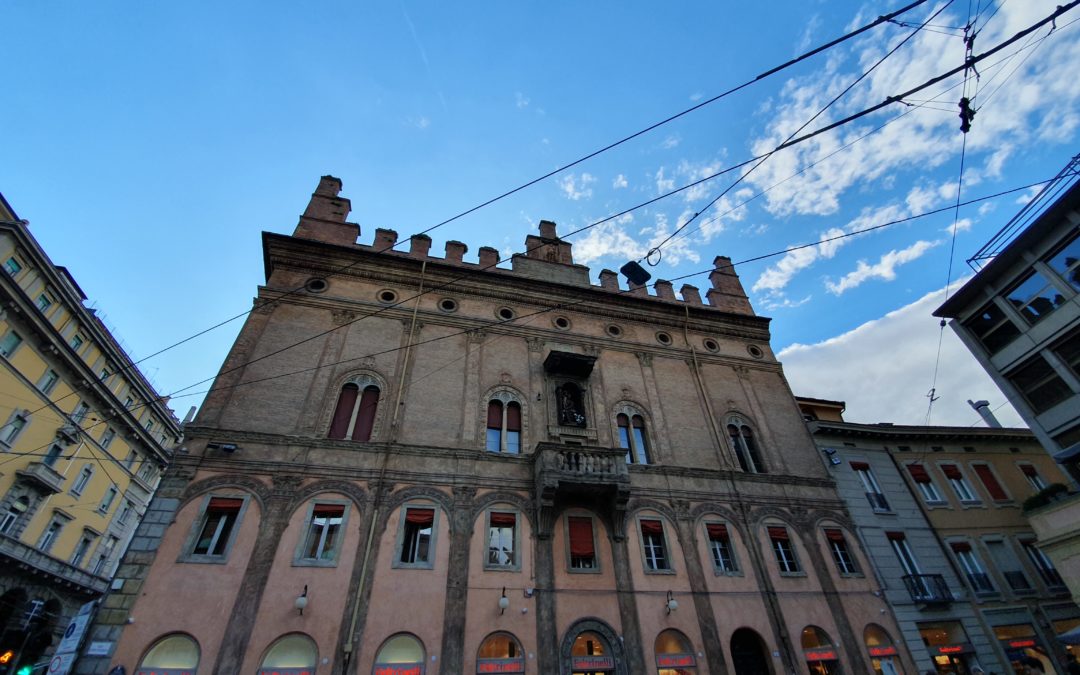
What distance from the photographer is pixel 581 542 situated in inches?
589

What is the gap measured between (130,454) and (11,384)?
14.5 metres

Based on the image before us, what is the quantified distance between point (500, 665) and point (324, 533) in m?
6.05

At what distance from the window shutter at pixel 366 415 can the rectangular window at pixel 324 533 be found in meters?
2.34

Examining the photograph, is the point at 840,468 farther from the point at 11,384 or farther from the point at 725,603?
the point at 11,384

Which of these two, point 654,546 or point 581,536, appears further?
point 654,546

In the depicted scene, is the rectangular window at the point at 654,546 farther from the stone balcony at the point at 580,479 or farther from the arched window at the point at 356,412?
the arched window at the point at 356,412

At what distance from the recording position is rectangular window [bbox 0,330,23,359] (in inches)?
852

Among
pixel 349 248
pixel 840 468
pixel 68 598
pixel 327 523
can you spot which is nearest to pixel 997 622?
pixel 840 468

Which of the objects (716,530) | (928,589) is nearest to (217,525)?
(716,530)

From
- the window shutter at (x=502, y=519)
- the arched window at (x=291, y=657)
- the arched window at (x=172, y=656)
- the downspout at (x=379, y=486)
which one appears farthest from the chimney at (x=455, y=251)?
the arched window at (x=172, y=656)

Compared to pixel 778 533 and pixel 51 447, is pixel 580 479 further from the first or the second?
pixel 51 447

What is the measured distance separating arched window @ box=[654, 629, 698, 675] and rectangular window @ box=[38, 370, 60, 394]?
31.8 m

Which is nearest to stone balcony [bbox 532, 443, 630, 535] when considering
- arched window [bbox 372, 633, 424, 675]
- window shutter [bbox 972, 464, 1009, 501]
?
arched window [bbox 372, 633, 424, 675]

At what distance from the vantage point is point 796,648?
14547 millimetres
